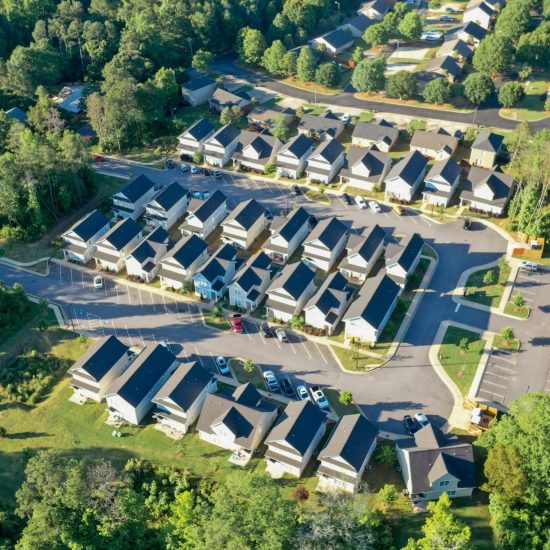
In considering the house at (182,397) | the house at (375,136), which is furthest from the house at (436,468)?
the house at (375,136)

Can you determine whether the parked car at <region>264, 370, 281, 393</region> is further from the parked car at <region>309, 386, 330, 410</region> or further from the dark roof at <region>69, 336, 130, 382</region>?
the dark roof at <region>69, 336, 130, 382</region>

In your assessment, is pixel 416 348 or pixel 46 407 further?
pixel 416 348

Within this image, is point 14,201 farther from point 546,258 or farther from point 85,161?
point 546,258

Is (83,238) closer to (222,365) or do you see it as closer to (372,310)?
(222,365)

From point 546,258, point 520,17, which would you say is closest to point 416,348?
point 546,258

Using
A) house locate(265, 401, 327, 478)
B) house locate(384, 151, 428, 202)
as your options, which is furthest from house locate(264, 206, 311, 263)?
house locate(265, 401, 327, 478)

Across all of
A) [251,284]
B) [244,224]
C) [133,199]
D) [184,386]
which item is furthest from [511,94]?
[184,386]

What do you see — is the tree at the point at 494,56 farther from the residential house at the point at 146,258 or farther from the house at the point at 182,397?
the house at the point at 182,397
